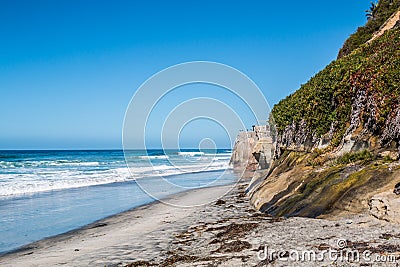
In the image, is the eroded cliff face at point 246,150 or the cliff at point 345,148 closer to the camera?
the cliff at point 345,148

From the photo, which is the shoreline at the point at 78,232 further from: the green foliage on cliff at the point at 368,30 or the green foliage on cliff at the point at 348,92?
the green foliage on cliff at the point at 368,30

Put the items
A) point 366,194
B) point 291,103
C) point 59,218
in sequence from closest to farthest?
point 366,194
point 59,218
point 291,103

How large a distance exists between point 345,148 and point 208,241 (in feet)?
17.2

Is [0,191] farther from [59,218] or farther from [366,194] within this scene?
[366,194]

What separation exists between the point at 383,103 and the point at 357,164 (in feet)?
6.13

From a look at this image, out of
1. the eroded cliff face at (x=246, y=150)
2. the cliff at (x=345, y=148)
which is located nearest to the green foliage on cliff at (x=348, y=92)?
the cliff at (x=345, y=148)

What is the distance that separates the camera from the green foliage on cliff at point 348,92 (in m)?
9.68

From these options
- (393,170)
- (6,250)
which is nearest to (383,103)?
(393,170)

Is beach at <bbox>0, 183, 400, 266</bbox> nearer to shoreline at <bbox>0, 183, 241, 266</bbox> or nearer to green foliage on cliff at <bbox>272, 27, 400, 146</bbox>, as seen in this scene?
shoreline at <bbox>0, 183, 241, 266</bbox>

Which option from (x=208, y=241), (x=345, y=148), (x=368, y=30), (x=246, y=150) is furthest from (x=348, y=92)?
(x=246, y=150)

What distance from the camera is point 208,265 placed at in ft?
19.5

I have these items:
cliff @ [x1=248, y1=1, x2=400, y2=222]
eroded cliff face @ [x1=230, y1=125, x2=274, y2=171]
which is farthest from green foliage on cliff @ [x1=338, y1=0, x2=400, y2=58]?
cliff @ [x1=248, y1=1, x2=400, y2=222]

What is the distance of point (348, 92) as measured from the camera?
1148cm

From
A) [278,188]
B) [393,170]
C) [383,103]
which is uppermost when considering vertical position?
[383,103]
